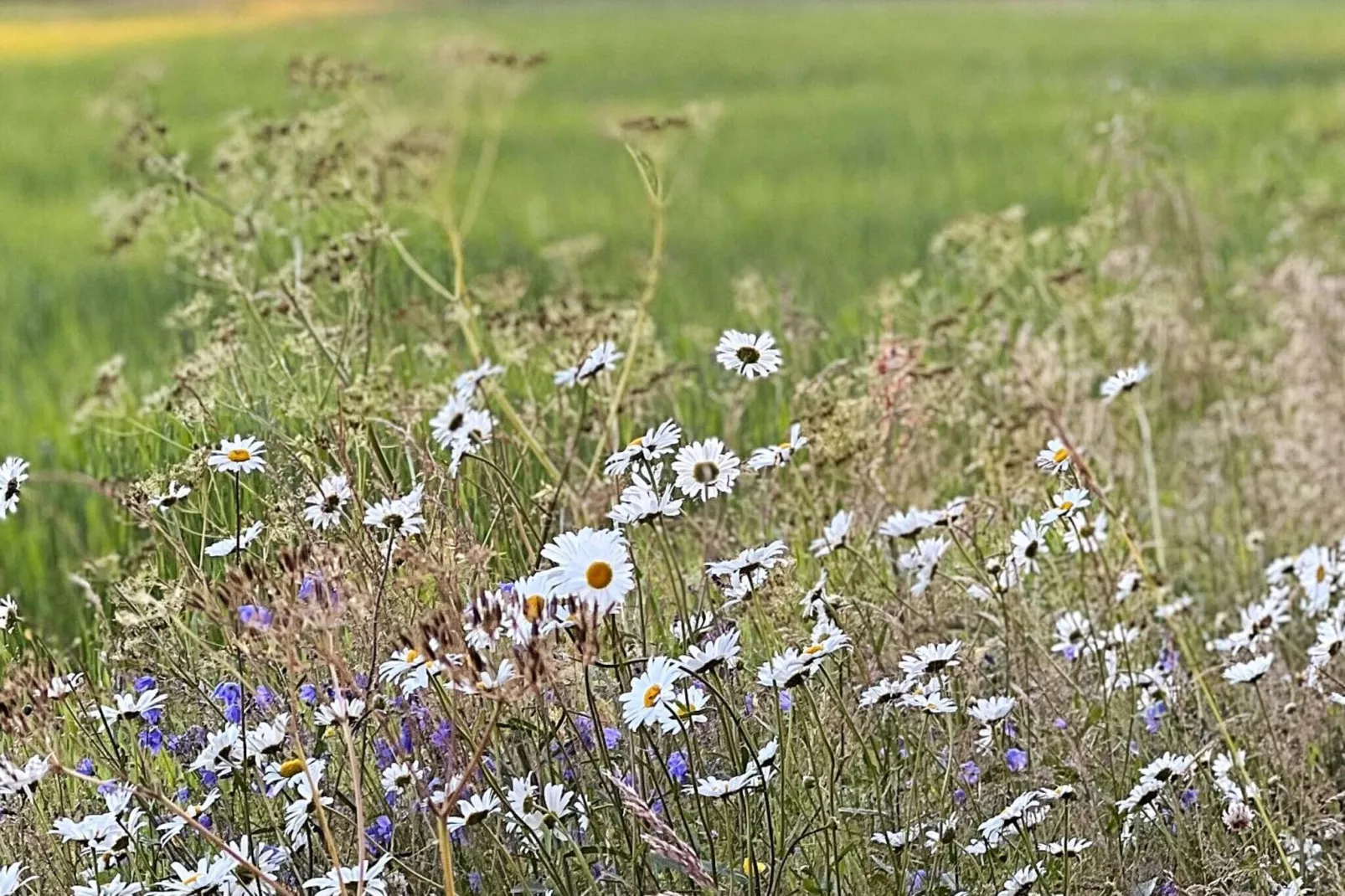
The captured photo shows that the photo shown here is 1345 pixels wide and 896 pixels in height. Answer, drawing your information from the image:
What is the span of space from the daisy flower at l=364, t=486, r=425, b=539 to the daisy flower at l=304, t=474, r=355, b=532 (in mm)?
109

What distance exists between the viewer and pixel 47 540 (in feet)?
16.3

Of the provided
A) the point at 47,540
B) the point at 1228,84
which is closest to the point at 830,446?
the point at 47,540

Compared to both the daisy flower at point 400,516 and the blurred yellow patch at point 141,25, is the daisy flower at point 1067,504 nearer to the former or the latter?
the daisy flower at point 400,516

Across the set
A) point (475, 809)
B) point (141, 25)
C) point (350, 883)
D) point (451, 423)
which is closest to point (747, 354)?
point (451, 423)

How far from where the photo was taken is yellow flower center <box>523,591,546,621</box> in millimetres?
1944

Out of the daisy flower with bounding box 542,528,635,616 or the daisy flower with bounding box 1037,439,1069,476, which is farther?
the daisy flower with bounding box 1037,439,1069,476

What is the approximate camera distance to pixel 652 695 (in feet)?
7.01

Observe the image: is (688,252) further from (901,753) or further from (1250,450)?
(901,753)

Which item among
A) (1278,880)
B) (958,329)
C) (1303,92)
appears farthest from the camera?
(1303,92)

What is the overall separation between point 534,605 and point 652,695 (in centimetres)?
20

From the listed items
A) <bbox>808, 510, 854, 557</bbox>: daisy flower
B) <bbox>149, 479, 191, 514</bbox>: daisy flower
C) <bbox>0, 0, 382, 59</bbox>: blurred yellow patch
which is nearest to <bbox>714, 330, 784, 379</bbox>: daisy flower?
<bbox>808, 510, 854, 557</bbox>: daisy flower

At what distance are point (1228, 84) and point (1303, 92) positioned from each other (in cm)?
240

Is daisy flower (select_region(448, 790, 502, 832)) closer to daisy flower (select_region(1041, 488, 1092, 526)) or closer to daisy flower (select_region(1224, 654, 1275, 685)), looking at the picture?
daisy flower (select_region(1041, 488, 1092, 526))

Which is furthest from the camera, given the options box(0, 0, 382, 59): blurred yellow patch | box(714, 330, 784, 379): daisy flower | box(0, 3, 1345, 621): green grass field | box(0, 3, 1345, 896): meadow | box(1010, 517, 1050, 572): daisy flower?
box(0, 0, 382, 59): blurred yellow patch
